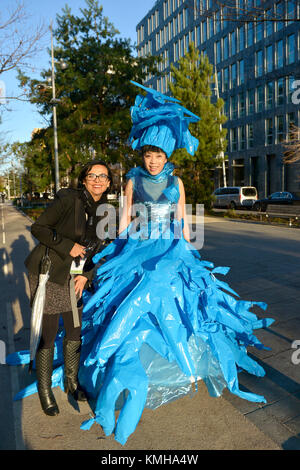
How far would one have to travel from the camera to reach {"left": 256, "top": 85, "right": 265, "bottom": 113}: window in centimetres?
3793

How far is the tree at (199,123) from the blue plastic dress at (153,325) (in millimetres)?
17233

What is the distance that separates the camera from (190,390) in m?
2.94

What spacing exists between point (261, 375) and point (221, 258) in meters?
→ 5.70

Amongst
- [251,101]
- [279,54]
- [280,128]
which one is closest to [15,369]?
[280,128]

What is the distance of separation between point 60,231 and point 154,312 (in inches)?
36.6

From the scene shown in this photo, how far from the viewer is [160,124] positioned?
3.24 meters

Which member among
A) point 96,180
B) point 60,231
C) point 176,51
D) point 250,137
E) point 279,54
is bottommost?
point 60,231

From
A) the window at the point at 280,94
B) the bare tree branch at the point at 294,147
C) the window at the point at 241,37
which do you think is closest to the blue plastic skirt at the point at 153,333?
the bare tree branch at the point at 294,147

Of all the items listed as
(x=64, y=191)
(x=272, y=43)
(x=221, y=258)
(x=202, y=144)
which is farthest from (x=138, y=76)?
(x=272, y=43)

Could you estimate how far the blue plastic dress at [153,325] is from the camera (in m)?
2.53

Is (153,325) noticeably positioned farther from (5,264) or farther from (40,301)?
(5,264)

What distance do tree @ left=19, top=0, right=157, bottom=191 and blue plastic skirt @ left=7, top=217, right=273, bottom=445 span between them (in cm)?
1554

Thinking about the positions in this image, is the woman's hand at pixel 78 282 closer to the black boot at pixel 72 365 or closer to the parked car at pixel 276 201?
the black boot at pixel 72 365

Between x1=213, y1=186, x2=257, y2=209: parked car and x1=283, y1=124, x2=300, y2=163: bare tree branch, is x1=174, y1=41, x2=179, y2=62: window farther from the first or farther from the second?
x1=283, y1=124, x2=300, y2=163: bare tree branch
